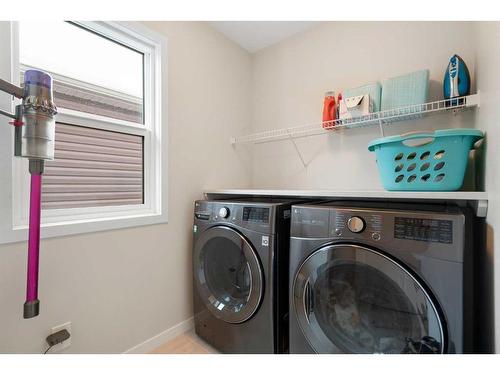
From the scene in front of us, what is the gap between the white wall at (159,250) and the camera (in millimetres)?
1045

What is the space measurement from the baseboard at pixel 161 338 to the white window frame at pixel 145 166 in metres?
0.73

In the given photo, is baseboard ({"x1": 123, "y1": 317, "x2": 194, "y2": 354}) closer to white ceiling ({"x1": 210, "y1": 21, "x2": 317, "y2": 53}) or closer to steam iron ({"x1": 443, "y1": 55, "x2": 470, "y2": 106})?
steam iron ({"x1": 443, "y1": 55, "x2": 470, "y2": 106})

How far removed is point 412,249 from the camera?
855 mm

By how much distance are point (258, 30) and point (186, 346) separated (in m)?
2.41

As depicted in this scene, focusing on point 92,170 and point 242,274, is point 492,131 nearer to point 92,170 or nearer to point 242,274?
point 242,274

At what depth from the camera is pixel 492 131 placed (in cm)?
84

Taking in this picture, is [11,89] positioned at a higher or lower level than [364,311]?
higher

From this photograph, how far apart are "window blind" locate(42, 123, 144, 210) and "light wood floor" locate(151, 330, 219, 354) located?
939 millimetres

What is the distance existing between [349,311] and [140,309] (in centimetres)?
118

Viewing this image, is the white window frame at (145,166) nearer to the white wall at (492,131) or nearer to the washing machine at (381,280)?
the washing machine at (381,280)

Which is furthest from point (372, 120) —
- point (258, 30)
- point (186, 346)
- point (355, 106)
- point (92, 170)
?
point (186, 346)

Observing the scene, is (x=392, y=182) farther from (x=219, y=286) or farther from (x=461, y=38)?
(x=219, y=286)

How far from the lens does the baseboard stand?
1.37m

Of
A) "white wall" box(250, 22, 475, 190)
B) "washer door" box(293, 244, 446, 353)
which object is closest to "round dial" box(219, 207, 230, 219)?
"washer door" box(293, 244, 446, 353)
